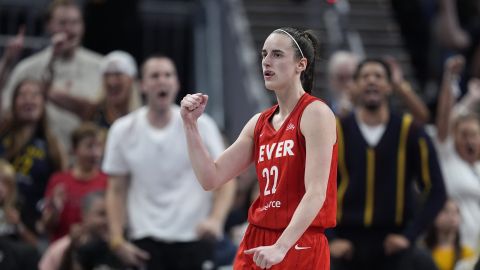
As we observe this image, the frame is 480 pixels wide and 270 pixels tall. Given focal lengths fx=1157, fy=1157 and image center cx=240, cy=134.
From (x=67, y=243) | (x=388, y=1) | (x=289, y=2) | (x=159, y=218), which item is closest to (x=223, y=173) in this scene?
(x=159, y=218)

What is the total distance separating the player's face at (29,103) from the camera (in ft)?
34.0

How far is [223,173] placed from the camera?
21.1ft

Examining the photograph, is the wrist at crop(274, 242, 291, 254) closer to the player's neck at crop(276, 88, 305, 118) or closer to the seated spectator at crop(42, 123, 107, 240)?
the player's neck at crop(276, 88, 305, 118)

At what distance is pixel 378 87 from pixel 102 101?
300cm

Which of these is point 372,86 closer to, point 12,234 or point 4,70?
point 12,234

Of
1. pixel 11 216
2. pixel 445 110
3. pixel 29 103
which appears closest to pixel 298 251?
pixel 11 216

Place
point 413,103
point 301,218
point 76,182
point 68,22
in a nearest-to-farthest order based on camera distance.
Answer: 1. point 301,218
2. point 76,182
3. point 413,103
4. point 68,22

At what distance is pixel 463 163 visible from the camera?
10.8 metres

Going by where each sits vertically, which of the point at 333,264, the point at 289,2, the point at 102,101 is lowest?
the point at 333,264

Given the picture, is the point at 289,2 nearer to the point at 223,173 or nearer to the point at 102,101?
the point at 102,101

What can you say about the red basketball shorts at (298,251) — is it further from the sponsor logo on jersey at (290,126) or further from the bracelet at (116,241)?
the bracelet at (116,241)

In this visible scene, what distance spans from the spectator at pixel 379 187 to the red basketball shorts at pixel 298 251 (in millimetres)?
2487

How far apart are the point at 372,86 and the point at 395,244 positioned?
1.20 m

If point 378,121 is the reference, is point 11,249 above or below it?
below
